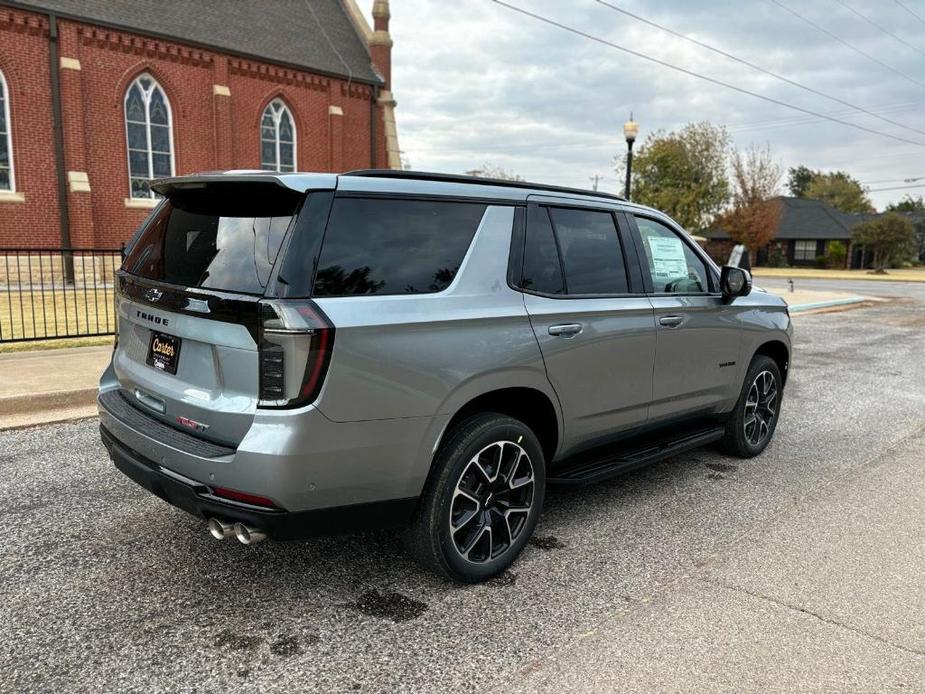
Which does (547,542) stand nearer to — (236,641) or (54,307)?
(236,641)

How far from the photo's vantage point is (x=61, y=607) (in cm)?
307

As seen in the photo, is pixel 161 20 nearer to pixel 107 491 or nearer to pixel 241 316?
pixel 107 491

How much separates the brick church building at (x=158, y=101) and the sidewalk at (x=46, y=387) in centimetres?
1319

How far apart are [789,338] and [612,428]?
2.48 meters

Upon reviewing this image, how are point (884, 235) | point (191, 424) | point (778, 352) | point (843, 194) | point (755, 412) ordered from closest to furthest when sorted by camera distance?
point (191, 424) < point (755, 412) < point (778, 352) < point (884, 235) < point (843, 194)

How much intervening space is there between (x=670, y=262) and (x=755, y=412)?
1667mm

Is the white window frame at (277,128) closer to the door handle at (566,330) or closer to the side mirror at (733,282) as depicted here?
the side mirror at (733,282)

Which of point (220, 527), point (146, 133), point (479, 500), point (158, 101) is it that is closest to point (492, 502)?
point (479, 500)

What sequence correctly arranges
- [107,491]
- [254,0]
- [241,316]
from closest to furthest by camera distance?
[241,316]
[107,491]
[254,0]

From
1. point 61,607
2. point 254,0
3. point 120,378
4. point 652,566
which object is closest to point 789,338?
point 652,566

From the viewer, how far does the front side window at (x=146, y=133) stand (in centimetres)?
2083

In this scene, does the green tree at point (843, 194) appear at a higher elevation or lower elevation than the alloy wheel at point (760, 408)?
higher

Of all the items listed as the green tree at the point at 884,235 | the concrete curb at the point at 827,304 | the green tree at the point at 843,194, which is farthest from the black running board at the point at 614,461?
the green tree at the point at 843,194

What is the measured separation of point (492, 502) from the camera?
3420 mm
